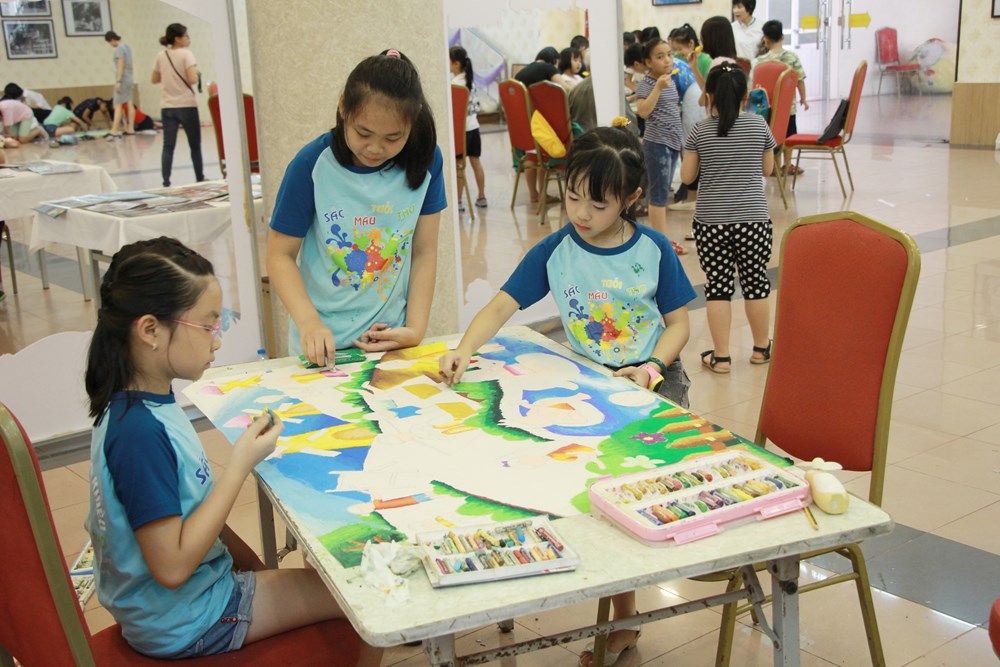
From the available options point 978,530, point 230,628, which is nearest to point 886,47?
point 978,530

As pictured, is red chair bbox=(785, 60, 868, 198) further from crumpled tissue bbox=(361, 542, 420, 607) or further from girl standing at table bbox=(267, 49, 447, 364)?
crumpled tissue bbox=(361, 542, 420, 607)

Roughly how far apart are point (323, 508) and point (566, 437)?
45 cm

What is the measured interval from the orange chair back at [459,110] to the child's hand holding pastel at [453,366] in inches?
112

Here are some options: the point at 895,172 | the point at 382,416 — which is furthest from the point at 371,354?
the point at 895,172

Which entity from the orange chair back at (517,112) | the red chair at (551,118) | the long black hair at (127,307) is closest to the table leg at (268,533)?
the long black hair at (127,307)

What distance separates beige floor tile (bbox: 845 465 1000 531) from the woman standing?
106 inches

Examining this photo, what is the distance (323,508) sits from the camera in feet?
4.96

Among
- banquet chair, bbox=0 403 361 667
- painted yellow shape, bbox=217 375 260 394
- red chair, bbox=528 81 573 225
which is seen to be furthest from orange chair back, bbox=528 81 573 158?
banquet chair, bbox=0 403 361 667

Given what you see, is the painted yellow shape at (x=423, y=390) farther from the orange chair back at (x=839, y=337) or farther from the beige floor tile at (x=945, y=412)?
the beige floor tile at (x=945, y=412)

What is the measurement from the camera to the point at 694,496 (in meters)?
1.42

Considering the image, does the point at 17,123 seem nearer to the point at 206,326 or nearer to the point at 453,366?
the point at 453,366

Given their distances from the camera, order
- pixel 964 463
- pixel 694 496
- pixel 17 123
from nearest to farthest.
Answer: pixel 694 496, pixel 964 463, pixel 17 123

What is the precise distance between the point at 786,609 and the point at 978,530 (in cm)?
162

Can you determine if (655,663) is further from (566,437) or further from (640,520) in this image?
(640,520)
